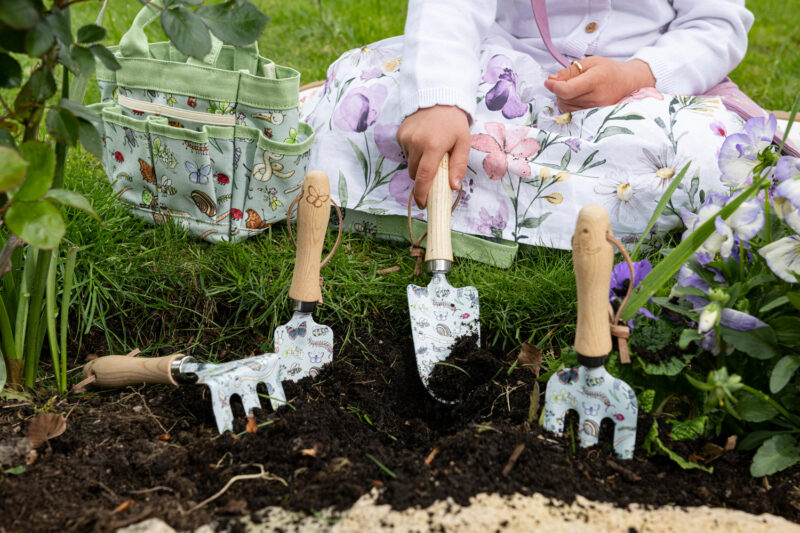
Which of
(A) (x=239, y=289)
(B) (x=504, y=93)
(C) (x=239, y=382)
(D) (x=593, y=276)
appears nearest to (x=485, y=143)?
(B) (x=504, y=93)

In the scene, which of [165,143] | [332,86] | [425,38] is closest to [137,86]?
[165,143]

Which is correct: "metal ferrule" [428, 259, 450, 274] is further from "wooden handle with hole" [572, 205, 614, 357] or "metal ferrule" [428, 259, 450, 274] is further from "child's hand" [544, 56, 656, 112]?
"child's hand" [544, 56, 656, 112]

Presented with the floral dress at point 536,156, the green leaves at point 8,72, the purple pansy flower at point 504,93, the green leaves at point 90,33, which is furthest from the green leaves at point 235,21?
the purple pansy flower at point 504,93

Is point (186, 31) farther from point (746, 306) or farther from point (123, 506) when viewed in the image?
point (746, 306)

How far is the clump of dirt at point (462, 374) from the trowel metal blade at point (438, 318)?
0.06 feet

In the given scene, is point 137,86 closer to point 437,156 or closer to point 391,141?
point 391,141

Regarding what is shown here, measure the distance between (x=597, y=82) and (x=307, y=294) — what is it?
1053 mm

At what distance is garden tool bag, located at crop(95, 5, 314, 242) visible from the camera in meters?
1.71

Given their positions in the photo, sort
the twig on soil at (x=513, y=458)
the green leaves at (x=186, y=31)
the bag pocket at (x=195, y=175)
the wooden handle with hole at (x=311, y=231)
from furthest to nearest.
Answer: the bag pocket at (x=195, y=175) < the wooden handle with hole at (x=311, y=231) < the twig on soil at (x=513, y=458) < the green leaves at (x=186, y=31)

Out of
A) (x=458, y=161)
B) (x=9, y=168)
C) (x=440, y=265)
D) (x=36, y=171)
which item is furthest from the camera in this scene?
(x=458, y=161)

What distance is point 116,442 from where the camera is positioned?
3.65 feet

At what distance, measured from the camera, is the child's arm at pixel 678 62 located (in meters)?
1.83

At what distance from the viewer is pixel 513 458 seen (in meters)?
1.03

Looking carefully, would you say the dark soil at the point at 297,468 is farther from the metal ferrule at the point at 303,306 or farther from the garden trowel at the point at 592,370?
the metal ferrule at the point at 303,306
